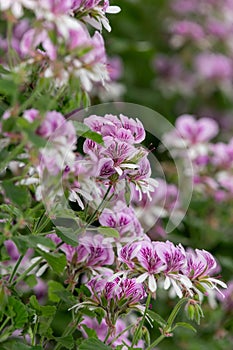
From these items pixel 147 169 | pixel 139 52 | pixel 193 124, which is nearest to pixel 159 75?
pixel 139 52

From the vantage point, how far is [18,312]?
Result: 83 centimetres

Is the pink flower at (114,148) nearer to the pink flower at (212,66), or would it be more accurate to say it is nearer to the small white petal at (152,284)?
the small white petal at (152,284)

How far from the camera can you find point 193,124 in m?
1.76

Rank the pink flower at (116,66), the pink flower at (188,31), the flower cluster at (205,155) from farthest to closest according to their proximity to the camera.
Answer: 1. the pink flower at (188,31)
2. the pink flower at (116,66)
3. the flower cluster at (205,155)

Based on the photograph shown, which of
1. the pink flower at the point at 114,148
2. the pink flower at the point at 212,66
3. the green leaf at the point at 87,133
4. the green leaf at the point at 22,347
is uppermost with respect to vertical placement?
the green leaf at the point at 87,133

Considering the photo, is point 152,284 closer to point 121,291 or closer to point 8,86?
point 121,291

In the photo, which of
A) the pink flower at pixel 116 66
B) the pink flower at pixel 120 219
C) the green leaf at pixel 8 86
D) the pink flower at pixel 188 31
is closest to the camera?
the green leaf at pixel 8 86

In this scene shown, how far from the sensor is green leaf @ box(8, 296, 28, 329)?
2.71ft

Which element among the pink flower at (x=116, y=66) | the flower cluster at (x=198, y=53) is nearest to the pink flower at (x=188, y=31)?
the flower cluster at (x=198, y=53)

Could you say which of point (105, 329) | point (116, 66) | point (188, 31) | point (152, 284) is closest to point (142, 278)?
point (152, 284)

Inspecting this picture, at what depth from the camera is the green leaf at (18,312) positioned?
83 centimetres

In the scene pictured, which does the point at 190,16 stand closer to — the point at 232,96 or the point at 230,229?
the point at 232,96

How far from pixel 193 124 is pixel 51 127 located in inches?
41.8

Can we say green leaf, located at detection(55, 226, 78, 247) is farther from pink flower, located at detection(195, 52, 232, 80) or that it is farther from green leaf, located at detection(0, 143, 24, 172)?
pink flower, located at detection(195, 52, 232, 80)
